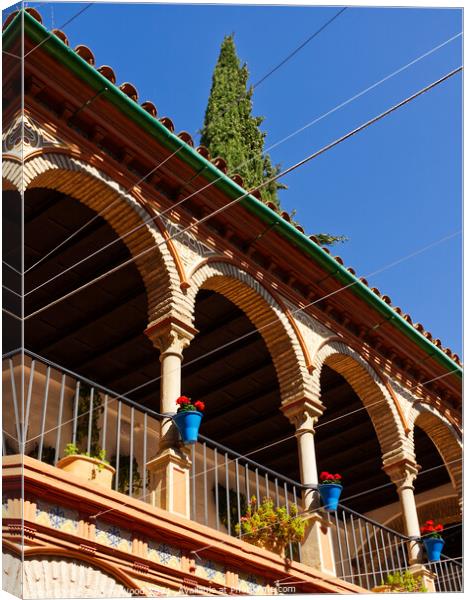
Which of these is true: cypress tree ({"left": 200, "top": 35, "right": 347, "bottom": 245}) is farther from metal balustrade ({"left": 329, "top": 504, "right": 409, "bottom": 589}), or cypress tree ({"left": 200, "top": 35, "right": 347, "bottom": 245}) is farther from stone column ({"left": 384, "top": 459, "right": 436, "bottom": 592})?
metal balustrade ({"left": 329, "top": 504, "right": 409, "bottom": 589})

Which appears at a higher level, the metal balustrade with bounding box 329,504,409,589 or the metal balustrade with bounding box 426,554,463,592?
the metal balustrade with bounding box 329,504,409,589

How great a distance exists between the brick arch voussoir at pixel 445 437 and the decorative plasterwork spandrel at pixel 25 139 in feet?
21.7

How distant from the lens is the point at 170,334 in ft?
30.5

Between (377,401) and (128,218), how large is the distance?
4430mm

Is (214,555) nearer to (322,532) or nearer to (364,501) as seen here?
(322,532)

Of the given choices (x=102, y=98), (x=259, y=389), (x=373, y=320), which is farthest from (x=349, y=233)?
(x=259, y=389)

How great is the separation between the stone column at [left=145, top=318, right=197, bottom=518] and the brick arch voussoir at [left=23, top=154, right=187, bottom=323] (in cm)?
18

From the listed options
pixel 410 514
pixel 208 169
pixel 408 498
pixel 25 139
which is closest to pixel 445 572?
pixel 410 514

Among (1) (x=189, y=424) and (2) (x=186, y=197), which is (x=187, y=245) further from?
(1) (x=189, y=424)

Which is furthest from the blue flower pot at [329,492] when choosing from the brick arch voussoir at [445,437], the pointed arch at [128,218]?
the brick arch voussoir at [445,437]

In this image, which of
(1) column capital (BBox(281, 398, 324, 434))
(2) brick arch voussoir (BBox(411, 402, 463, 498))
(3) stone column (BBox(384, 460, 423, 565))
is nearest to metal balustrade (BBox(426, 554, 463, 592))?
(3) stone column (BBox(384, 460, 423, 565))

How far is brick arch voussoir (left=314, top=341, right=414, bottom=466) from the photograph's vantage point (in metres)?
12.0

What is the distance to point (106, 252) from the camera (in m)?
10.6

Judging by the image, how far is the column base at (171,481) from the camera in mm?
8375
